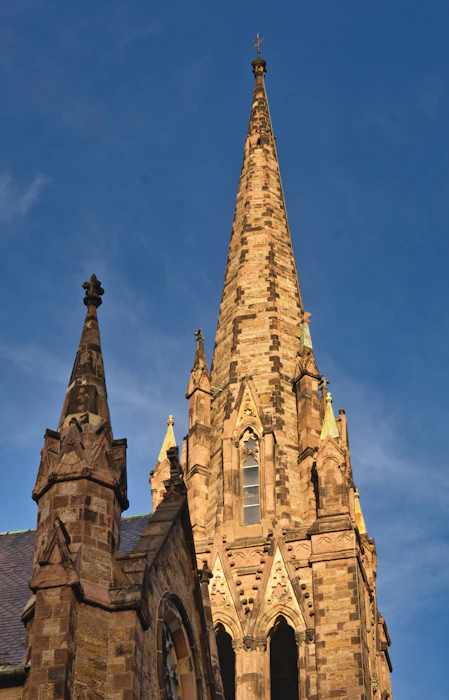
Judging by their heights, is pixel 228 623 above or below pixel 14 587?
above

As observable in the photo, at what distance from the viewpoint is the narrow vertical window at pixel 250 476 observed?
119ft

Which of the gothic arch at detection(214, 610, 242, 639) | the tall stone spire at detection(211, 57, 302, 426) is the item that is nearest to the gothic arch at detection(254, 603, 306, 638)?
the gothic arch at detection(214, 610, 242, 639)

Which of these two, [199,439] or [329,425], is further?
[199,439]

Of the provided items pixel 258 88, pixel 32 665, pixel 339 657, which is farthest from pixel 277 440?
pixel 32 665

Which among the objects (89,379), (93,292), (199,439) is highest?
(199,439)

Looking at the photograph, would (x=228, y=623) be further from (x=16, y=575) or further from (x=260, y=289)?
(x=16, y=575)

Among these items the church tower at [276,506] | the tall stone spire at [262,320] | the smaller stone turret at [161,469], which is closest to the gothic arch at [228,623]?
the church tower at [276,506]

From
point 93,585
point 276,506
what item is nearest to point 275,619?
point 276,506

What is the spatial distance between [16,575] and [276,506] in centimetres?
1566

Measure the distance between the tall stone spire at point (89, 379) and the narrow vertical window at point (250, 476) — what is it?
15968 millimetres

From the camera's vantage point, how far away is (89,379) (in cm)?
2006

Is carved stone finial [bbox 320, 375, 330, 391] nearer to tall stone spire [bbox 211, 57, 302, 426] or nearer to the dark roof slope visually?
tall stone spire [bbox 211, 57, 302, 426]

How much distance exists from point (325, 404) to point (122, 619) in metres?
21.2

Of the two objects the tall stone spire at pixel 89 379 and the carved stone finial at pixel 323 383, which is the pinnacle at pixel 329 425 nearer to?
the carved stone finial at pixel 323 383
